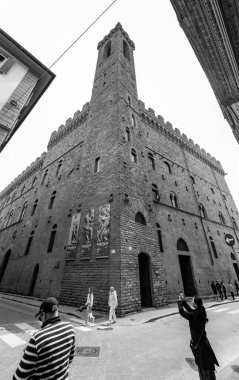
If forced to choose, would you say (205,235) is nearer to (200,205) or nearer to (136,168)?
(200,205)

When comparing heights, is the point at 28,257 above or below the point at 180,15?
below

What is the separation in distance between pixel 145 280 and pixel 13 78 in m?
13.6

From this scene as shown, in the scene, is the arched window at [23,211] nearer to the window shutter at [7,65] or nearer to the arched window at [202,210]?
the window shutter at [7,65]

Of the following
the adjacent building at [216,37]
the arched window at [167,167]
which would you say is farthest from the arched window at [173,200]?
the adjacent building at [216,37]

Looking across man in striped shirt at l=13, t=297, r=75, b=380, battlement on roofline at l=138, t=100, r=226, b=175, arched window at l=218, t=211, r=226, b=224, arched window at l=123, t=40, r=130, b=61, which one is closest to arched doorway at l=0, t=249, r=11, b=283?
battlement on roofline at l=138, t=100, r=226, b=175

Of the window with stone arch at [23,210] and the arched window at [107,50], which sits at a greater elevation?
the arched window at [107,50]

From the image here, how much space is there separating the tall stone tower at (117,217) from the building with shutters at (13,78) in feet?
18.6

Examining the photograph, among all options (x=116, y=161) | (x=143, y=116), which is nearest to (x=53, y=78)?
(x=116, y=161)

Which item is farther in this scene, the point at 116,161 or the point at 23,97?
the point at 116,161

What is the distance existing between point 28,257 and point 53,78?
1498 centimetres

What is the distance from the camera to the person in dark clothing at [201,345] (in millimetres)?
2900

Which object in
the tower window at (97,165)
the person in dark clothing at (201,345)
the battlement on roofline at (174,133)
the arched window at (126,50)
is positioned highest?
the arched window at (126,50)

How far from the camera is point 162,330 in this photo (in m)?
6.31

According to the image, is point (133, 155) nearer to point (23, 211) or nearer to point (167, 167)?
point (167, 167)
